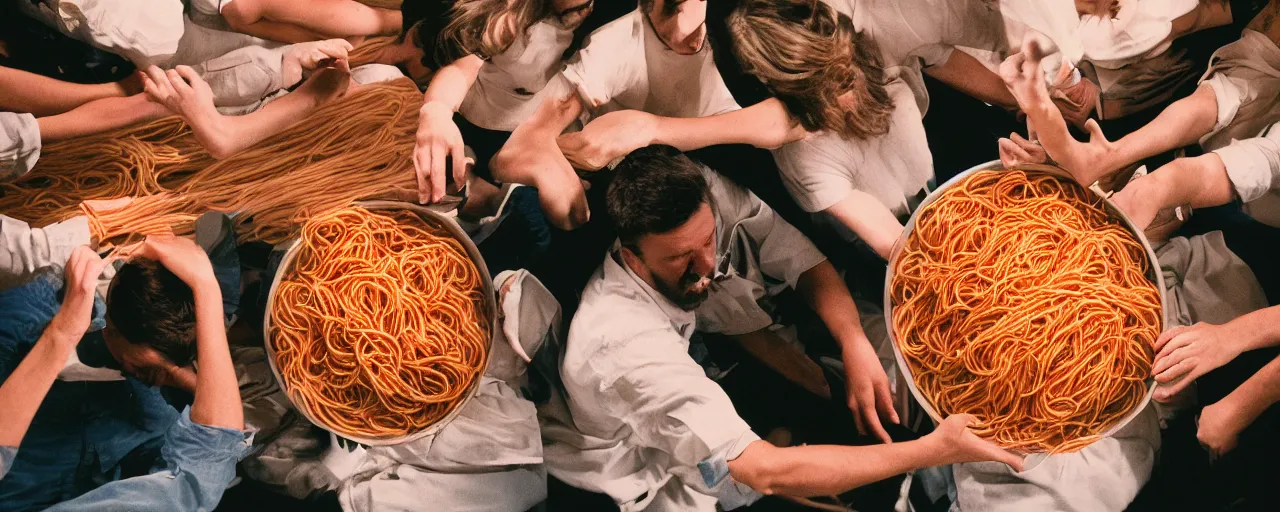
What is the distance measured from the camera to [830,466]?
268 centimetres

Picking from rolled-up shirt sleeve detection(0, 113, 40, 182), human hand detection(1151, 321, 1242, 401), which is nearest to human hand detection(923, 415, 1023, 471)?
human hand detection(1151, 321, 1242, 401)

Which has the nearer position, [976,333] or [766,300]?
[976,333]

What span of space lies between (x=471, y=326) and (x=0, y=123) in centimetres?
140

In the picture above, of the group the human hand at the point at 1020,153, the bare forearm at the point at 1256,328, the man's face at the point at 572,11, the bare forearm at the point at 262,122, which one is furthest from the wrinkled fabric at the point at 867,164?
the bare forearm at the point at 262,122

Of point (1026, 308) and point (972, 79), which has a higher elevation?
point (972, 79)

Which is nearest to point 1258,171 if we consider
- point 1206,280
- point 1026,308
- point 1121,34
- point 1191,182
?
point 1191,182

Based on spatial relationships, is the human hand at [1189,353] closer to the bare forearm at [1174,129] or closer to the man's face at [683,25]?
the bare forearm at [1174,129]

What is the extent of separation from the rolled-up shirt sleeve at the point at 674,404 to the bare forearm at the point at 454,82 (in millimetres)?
847

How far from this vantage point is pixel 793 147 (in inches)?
104

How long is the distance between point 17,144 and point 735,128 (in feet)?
6.55

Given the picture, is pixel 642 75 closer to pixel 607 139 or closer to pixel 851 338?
pixel 607 139

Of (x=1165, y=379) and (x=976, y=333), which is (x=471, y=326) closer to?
(x=976, y=333)

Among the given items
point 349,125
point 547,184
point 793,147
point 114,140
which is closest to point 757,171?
point 793,147

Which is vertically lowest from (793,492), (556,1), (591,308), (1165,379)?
(793,492)
